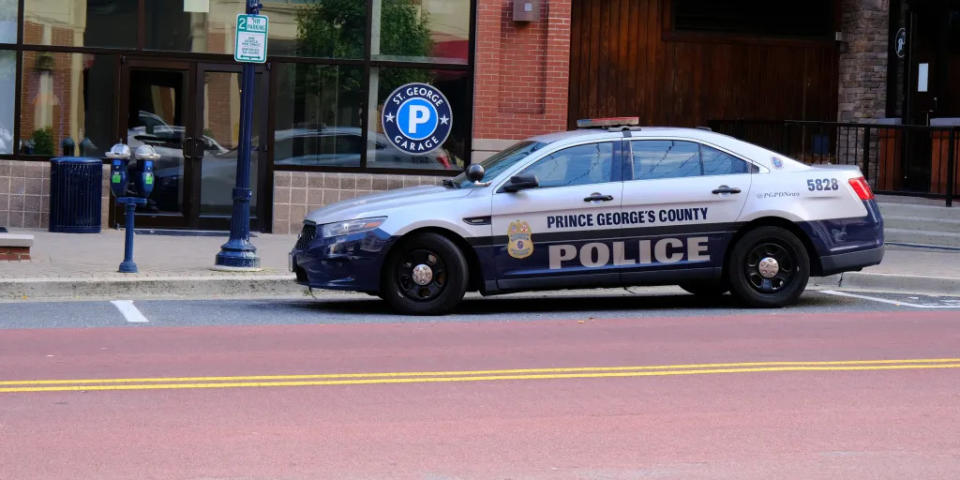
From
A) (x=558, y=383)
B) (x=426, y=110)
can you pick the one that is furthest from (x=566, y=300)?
(x=426, y=110)

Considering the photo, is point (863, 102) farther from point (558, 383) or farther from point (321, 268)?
point (558, 383)

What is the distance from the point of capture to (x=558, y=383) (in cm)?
877

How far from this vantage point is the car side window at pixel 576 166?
486 inches

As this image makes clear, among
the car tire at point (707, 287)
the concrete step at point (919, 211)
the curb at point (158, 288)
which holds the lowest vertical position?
the curb at point (158, 288)

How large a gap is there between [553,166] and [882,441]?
5601mm

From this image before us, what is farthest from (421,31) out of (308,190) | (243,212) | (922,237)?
(922,237)

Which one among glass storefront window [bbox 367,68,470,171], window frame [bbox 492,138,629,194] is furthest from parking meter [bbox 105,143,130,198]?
glass storefront window [bbox 367,68,470,171]

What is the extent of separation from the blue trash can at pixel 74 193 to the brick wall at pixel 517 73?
498 centimetres

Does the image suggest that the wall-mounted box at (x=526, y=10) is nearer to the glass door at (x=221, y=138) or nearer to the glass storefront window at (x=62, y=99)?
the glass door at (x=221, y=138)

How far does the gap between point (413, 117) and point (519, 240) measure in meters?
7.42

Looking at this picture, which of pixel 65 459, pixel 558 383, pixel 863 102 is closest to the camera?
pixel 65 459

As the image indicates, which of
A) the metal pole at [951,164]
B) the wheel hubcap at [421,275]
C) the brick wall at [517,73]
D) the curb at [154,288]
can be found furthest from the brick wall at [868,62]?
the wheel hubcap at [421,275]

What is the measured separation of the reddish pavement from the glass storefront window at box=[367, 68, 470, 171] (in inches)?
321

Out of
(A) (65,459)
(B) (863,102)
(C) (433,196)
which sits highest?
(B) (863,102)
